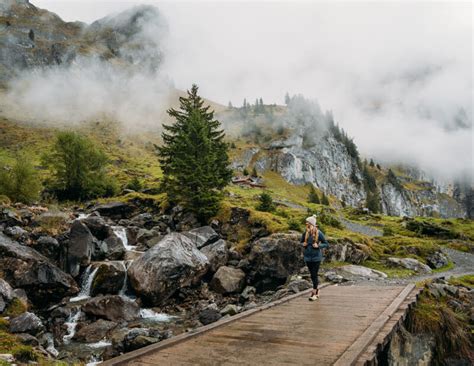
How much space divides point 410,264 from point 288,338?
2382 cm

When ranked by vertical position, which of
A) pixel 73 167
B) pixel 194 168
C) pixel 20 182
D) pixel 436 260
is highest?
pixel 194 168

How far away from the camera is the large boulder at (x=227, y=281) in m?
23.3

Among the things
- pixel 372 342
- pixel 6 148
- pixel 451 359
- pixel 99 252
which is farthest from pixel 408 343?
pixel 6 148

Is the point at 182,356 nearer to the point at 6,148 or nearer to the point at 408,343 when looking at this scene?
the point at 408,343

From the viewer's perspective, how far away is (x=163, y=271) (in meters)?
21.2

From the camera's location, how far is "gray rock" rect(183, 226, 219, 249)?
28.4m

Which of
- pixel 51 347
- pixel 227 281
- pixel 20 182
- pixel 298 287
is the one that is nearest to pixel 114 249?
pixel 227 281

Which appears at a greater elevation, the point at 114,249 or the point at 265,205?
the point at 265,205

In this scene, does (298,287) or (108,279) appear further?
(108,279)

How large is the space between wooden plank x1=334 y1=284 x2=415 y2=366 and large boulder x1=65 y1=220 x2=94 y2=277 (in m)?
20.2

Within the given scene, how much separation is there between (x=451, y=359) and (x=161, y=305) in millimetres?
15825

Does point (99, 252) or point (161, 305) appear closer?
point (161, 305)

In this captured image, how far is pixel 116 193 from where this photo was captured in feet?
176

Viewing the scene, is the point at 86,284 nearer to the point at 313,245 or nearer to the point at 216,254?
the point at 216,254
